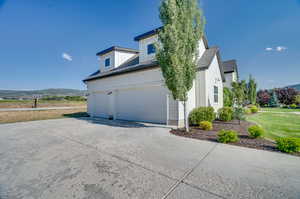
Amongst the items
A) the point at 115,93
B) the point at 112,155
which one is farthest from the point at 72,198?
the point at 115,93

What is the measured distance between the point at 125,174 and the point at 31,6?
12811mm

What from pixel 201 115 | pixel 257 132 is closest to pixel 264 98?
pixel 201 115

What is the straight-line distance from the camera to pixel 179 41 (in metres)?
6.08

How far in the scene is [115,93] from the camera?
11.5 meters

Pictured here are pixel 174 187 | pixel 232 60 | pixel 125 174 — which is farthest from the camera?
pixel 232 60

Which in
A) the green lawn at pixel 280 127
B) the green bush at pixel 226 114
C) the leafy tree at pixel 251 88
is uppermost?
the leafy tree at pixel 251 88

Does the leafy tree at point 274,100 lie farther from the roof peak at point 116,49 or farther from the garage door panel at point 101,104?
the garage door panel at point 101,104

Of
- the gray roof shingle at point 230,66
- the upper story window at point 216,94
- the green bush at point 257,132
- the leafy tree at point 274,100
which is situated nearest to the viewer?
the green bush at point 257,132

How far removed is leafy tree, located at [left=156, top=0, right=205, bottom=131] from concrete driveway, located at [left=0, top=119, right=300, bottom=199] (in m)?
3.40

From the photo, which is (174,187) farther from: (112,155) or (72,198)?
(112,155)

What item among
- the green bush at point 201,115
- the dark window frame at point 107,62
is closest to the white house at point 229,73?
the green bush at point 201,115

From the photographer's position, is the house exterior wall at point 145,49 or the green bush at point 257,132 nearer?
the green bush at point 257,132

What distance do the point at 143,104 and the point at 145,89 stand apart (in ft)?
3.93

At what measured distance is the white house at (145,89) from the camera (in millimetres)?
8641
